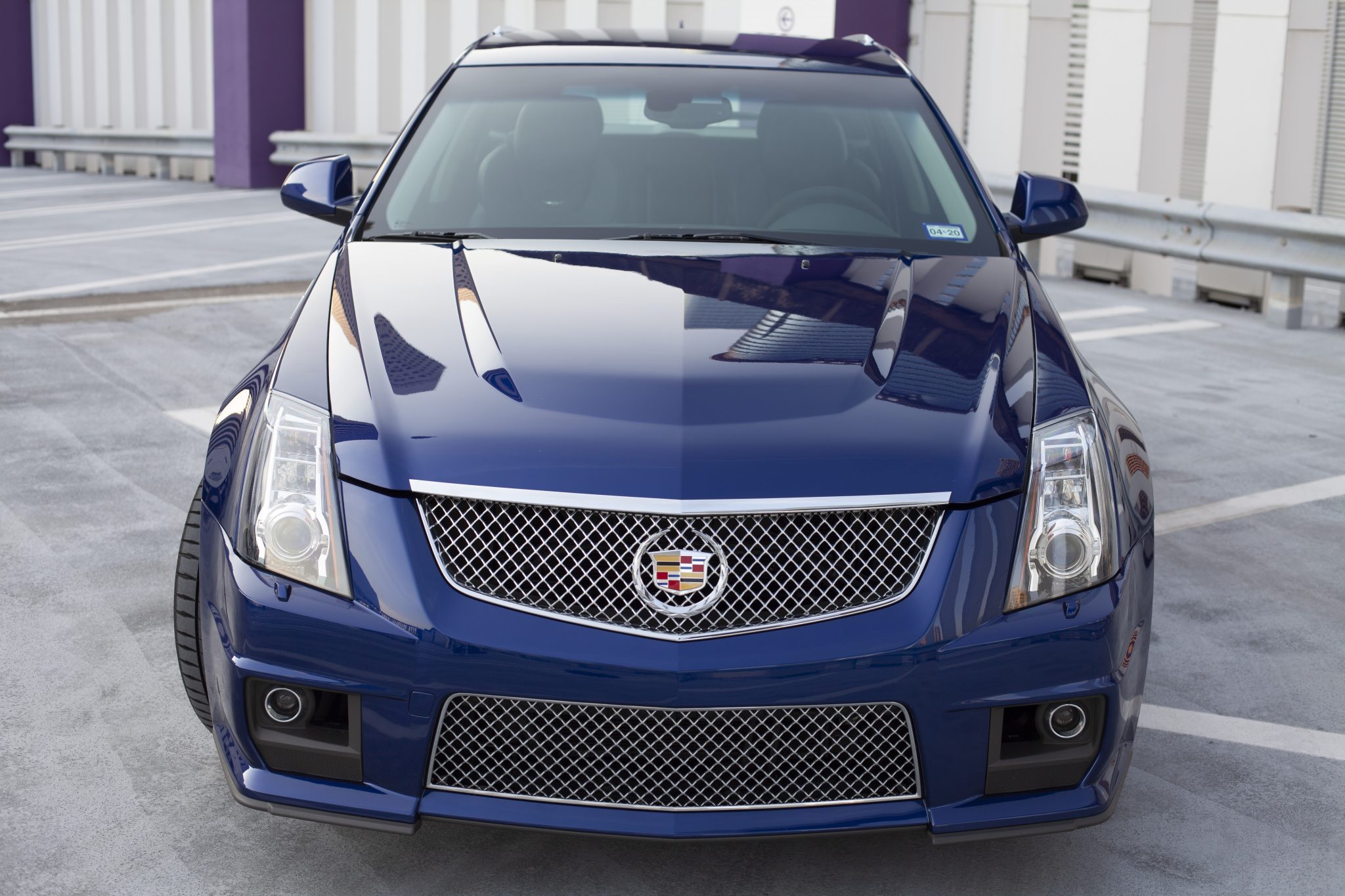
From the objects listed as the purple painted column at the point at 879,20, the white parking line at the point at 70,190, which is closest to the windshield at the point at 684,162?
the purple painted column at the point at 879,20

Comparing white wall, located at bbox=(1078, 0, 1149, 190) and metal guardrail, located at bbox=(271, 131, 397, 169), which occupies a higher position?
white wall, located at bbox=(1078, 0, 1149, 190)

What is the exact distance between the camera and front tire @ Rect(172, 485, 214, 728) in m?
2.88

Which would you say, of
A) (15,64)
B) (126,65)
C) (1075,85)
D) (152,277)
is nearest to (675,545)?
(152,277)

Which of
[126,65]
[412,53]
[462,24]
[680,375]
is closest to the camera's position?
[680,375]

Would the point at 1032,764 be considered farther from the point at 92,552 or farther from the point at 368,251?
the point at 92,552

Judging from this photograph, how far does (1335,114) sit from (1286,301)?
133 centimetres

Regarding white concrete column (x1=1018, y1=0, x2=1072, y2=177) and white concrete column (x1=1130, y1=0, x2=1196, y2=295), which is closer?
white concrete column (x1=1130, y1=0, x2=1196, y2=295)

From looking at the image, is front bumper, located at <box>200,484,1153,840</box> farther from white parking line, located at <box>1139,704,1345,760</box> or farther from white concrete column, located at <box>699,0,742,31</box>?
white concrete column, located at <box>699,0,742,31</box>

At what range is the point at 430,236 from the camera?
3.50 meters

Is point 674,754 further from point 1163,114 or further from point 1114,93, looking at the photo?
point 1114,93

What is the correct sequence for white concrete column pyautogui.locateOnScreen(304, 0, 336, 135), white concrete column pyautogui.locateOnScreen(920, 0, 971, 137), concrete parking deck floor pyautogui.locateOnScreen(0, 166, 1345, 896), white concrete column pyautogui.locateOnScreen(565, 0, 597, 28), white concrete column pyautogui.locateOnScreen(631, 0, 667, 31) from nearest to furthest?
1. concrete parking deck floor pyautogui.locateOnScreen(0, 166, 1345, 896)
2. white concrete column pyautogui.locateOnScreen(920, 0, 971, 137)
3. white concrete column pyautogui.locateOnScreen(631, 0, 667, 31)
4. white concrete column pyautogui.locateOnScreen(565, 0, 597, 28)
5. white concrete column pyautogui.locateOnScreen(304, 0, 336, 135)

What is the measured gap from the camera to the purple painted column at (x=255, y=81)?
55.1 ft

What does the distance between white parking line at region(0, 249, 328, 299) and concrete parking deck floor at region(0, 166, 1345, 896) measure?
111 inches

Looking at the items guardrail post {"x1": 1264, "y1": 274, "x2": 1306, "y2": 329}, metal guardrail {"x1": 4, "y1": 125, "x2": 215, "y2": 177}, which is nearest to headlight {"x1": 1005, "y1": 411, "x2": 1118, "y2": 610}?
guardrail post {"x1": 1264, "y1": 274, "x2": 1306, "y2": 329}
